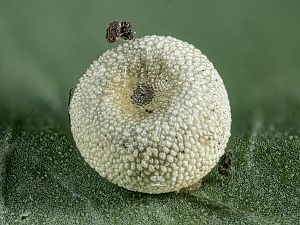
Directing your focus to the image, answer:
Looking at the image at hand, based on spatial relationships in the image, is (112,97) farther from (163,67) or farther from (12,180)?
(12,180)

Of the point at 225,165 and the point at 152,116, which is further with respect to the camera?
the point at 225,165

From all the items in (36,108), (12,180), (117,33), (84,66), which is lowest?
(12,180)

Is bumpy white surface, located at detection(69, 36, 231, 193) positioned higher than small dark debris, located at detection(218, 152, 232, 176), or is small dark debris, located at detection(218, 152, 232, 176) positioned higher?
bumpy white surface, located at detection(69, 36, 231, 193)

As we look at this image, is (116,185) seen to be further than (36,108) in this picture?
No

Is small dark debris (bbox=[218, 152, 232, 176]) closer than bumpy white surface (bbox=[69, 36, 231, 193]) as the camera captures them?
No

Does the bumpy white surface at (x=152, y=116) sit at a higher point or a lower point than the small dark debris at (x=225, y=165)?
higher

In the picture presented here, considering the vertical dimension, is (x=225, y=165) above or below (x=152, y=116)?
below

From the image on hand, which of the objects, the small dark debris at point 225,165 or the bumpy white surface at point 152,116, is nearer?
the bumpy white surface at point 152,116

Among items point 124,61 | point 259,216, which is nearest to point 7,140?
point 124,61
